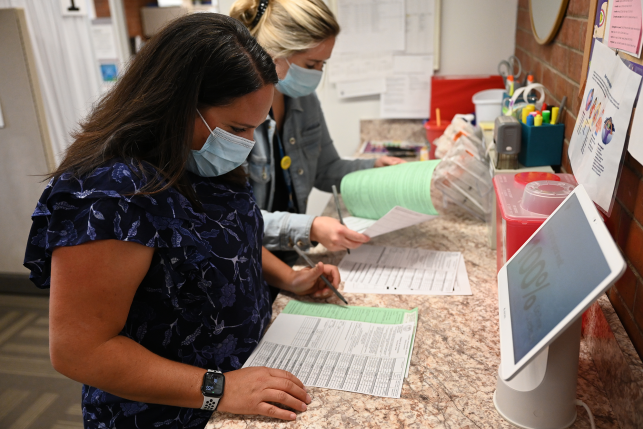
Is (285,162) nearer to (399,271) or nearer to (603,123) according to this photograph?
(399,271)

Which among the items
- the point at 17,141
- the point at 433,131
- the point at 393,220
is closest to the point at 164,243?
the point at 393,220

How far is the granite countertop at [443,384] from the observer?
77 cm

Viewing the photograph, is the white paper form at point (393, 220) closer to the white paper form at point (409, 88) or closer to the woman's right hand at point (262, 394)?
the woman's right hand at point (262, 394)

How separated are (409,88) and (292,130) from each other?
1.06 meters

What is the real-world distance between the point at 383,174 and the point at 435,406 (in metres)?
0.81

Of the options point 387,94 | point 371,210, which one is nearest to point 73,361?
point 371,210

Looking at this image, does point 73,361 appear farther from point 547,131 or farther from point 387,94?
point 387,94

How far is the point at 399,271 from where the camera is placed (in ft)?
4.22

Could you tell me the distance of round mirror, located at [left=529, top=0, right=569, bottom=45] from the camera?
4.55 feet

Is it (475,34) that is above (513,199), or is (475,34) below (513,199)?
above

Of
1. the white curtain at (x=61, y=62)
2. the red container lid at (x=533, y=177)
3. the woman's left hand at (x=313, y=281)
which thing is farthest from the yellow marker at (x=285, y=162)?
the white curtain at (x=61, y=62)

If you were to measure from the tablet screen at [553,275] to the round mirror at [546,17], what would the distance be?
0.92 metres

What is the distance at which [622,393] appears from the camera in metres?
0.73

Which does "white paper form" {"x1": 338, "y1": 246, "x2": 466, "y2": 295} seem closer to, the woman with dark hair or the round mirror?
the woman with dark hair
